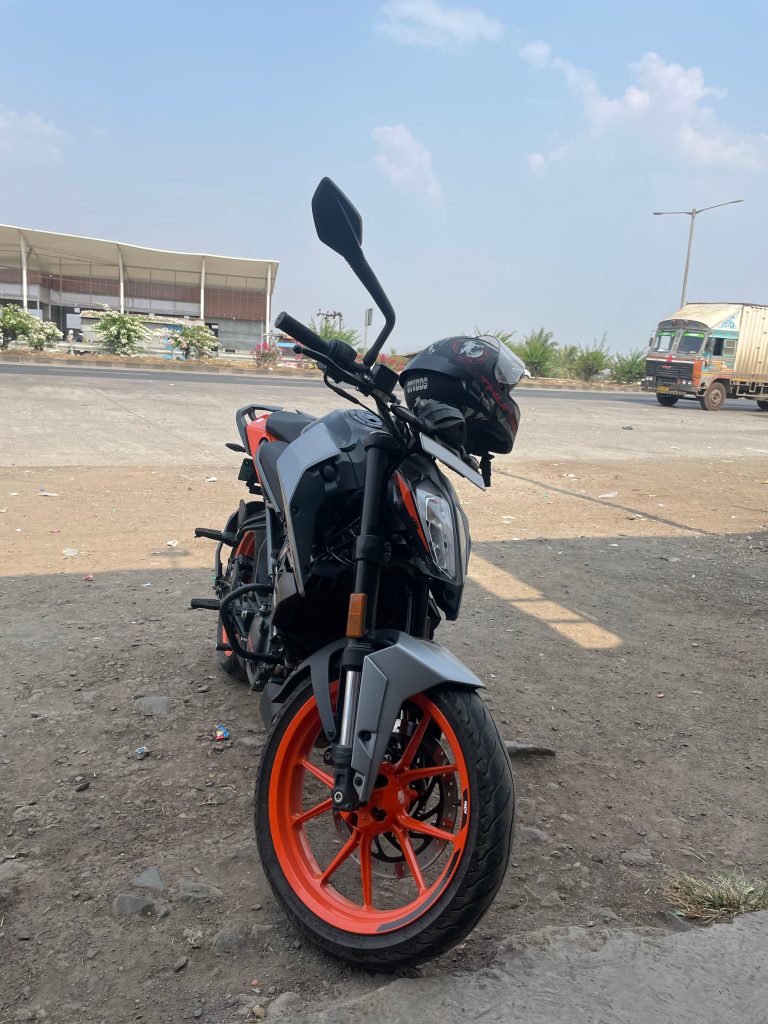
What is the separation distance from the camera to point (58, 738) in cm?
303

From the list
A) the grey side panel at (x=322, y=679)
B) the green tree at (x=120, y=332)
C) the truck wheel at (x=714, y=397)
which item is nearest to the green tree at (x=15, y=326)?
the green tree at (x=120, y=332)

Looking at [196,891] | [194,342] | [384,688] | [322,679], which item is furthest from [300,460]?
[194,342]

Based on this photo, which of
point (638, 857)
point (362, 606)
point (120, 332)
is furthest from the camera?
point (120, 332)

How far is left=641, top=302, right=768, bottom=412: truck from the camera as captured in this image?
2625cm

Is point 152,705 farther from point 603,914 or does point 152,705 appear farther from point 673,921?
point 673,921

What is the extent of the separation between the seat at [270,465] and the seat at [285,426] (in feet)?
0.17

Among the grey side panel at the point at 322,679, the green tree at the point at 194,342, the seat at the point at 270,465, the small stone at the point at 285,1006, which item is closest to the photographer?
→ the small stone at the point at 285,1006

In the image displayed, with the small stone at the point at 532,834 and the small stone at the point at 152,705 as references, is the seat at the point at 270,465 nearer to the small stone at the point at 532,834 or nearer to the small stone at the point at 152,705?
the small stone at the point at 152,705

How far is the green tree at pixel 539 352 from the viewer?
37500 mm

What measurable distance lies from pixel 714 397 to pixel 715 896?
26.7m

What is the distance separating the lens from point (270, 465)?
9.32 ft

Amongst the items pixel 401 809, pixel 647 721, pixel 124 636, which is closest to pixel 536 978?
pixel 401 809

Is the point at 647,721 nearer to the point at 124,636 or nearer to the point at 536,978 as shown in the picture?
the point at 536,978

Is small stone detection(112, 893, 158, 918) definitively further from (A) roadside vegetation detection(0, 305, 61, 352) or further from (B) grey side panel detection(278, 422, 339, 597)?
(A) roadside vegetation detection(0, 305, 61, 352)
